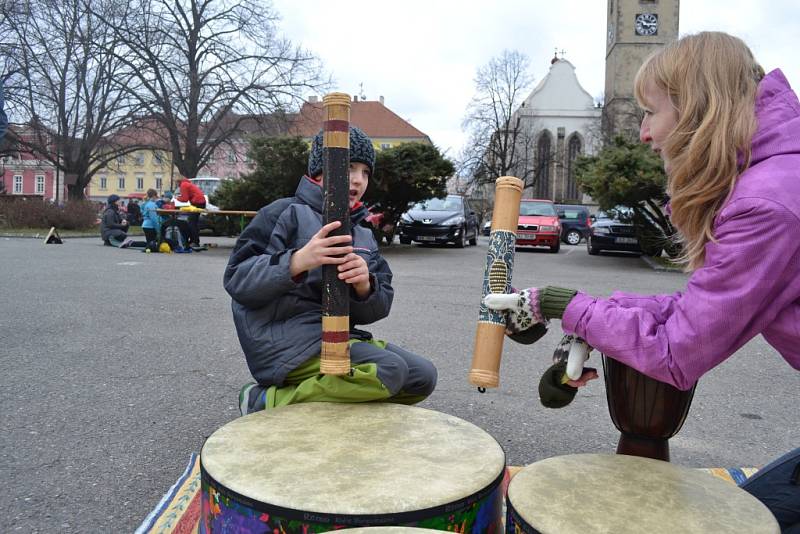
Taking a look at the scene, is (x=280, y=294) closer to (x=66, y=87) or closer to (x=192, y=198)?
(x=192, y=198)

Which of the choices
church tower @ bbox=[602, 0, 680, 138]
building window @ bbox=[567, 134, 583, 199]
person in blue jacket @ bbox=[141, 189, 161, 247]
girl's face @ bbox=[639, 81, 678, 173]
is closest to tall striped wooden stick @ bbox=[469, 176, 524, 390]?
girl's face @ bbox=[639, 81, 678, 173]

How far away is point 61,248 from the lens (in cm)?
1487

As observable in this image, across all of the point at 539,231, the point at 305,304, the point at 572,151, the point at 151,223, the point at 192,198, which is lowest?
the point at 305,304

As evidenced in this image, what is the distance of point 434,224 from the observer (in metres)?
18.5

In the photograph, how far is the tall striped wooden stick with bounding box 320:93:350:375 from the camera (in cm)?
215

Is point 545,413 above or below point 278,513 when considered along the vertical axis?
below

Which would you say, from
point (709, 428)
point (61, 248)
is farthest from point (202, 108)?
point (709, 428)

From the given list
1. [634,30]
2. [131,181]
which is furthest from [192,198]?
[131,181]

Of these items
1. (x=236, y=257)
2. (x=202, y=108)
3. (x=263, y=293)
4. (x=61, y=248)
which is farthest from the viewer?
(x=202, y=108)

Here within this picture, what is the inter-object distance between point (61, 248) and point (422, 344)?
12151mm

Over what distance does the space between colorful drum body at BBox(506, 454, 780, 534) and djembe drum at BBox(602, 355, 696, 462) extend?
23 cm

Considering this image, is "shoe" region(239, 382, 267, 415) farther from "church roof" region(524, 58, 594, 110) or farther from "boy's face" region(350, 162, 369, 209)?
"church roof" region(524, 58, 594, 110)

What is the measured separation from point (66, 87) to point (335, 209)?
35325 millimetres

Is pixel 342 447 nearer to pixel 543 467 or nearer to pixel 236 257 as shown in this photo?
pixel 543 467
